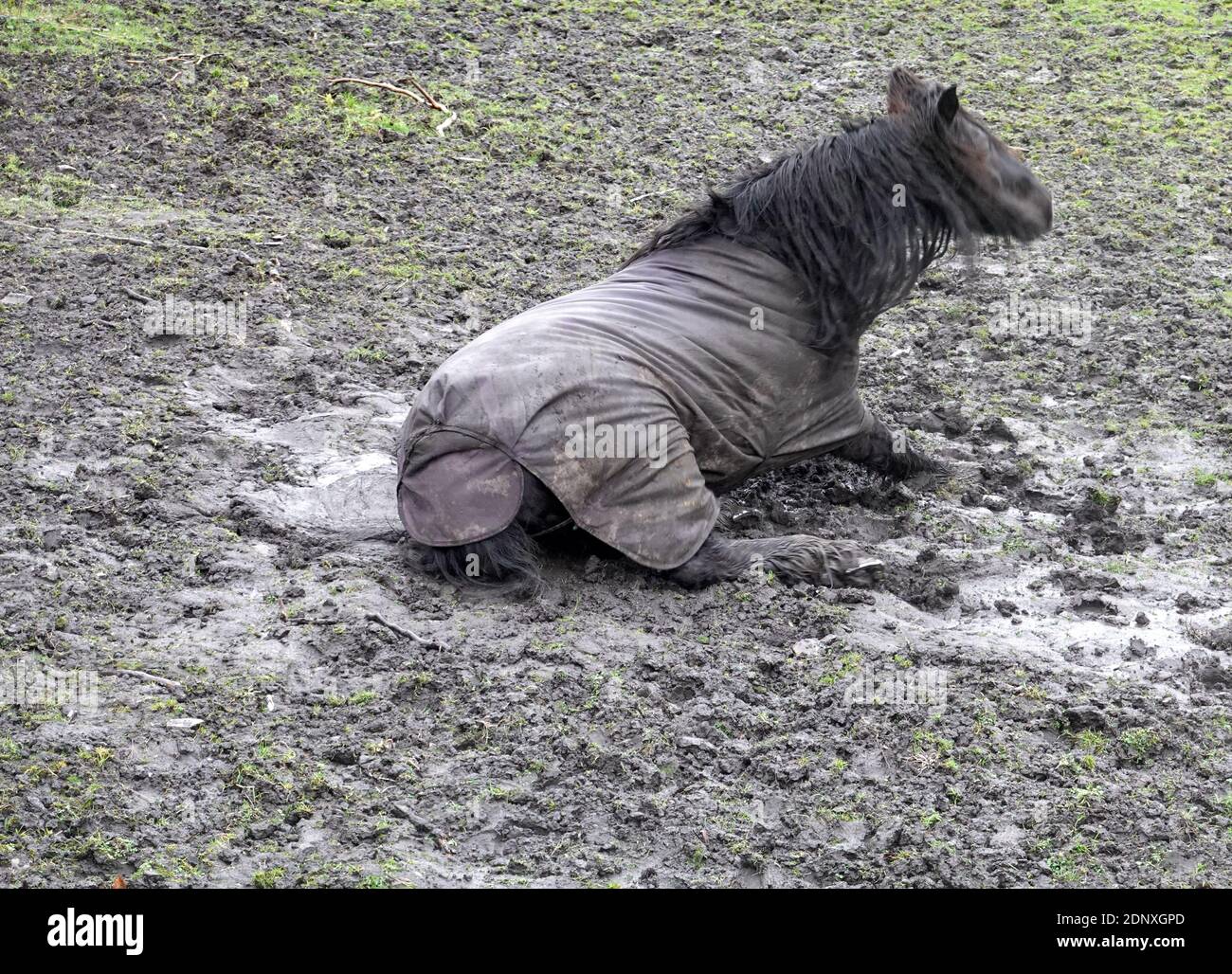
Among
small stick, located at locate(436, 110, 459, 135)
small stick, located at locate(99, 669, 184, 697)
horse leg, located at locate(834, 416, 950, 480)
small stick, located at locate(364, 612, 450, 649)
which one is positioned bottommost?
small stick, located at locate(99, 669, 184, 697)

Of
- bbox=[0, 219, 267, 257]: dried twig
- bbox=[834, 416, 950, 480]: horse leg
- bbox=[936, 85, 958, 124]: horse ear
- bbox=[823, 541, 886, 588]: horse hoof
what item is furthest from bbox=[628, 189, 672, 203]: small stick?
bbox=[823, 541, 886, 588]: horse hoof

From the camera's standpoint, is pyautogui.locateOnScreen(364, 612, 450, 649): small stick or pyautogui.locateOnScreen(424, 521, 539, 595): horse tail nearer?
pyautogui.locateOnScreen(364, 612, 450, 649): small stick

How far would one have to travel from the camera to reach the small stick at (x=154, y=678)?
4.57 meters

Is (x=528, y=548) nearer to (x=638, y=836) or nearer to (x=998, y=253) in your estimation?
(x=638, y=836)

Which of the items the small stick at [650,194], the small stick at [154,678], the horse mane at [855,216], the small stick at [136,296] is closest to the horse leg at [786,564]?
the horse mane at [855,216]

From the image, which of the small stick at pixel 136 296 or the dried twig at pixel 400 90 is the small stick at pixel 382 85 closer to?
the dried twig at pixel 400 90

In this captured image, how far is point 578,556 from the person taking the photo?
565 cm

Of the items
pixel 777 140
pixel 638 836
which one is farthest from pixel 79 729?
pixel 777 140

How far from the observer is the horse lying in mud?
5250mm

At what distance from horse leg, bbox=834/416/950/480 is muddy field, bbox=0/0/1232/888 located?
0.12 meters

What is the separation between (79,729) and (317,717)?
0.69 meters

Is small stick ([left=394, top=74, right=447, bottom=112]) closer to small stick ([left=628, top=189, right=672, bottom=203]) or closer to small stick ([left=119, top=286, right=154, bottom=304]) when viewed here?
small stick ([left=628, top=189, right=672, bottom=203])

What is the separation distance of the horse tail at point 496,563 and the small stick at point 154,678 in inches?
44.1

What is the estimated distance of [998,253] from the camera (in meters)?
8.21
